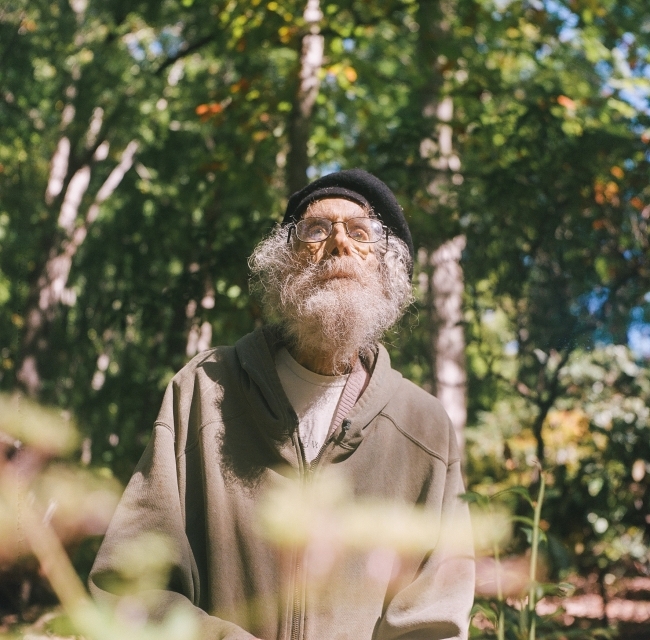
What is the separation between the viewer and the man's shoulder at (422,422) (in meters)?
2.14

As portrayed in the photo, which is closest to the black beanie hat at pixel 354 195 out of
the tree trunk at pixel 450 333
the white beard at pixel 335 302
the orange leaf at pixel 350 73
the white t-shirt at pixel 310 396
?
the white beard at pixel 335 302

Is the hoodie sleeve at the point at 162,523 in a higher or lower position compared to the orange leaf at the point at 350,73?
lower

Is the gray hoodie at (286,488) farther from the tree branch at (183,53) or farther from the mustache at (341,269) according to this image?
the tree branch at (183,53)

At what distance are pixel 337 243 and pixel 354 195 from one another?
0.61 feet

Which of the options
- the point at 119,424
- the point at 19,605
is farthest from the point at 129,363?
the point at 19,605

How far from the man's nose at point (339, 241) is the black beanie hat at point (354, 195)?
4.5 inches

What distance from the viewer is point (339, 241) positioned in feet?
7.43

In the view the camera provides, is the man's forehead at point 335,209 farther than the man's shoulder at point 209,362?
Yes

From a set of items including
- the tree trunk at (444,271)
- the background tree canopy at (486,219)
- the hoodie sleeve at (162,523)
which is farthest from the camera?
the tree trunk at (444,271)

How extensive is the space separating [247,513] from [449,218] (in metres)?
2.75

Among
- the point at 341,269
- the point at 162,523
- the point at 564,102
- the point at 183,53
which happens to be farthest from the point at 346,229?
the point at 183,53

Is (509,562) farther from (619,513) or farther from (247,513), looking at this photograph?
(247,513)

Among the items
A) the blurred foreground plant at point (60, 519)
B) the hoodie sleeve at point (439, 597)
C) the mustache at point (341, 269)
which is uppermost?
the blurred foreground plant at point (60, 519)

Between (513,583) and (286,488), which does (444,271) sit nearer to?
(513,583)
